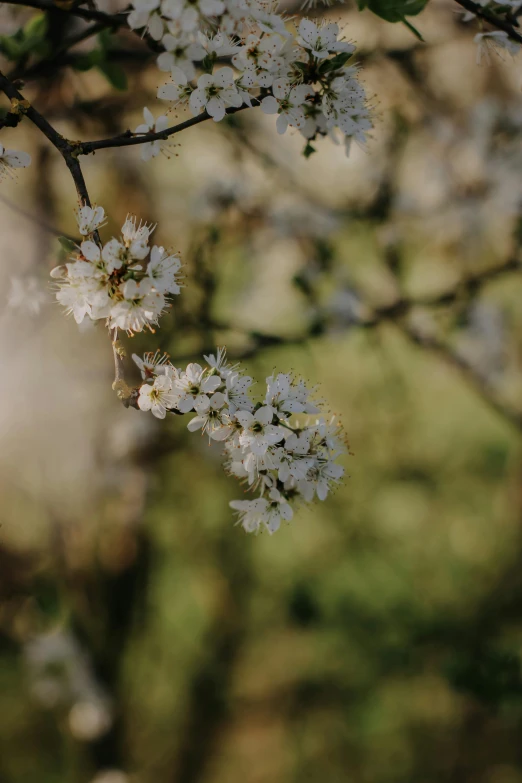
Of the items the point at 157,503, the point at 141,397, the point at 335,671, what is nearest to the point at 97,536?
the point at 157,503

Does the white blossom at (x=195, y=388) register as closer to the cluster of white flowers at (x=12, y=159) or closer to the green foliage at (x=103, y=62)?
the cluster of white flowers at (x=12, y=159)

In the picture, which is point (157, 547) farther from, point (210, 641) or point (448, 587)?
point (448, 587)

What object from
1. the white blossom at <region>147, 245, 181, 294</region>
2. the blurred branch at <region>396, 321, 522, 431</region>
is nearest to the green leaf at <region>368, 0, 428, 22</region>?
the white blossom at <region>147, 245, 181, 294</region>

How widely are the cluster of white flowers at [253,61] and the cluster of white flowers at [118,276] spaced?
208mm

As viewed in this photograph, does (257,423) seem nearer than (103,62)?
Yes

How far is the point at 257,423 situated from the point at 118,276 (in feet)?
0.80

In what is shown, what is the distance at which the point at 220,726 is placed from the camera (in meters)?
2.28

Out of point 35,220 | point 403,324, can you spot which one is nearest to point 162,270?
point 35,220

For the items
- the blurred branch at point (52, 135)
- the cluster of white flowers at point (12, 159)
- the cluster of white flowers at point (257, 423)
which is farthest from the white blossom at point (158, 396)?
the cluster of white flowers at point (12, 159)

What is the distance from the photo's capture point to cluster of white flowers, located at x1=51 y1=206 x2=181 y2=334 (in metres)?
0.68

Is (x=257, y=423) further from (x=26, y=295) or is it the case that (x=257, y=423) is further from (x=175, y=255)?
(x=26, y=295)

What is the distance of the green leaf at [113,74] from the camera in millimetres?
1116

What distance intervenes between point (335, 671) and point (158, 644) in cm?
73

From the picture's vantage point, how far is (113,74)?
44.5 inches
